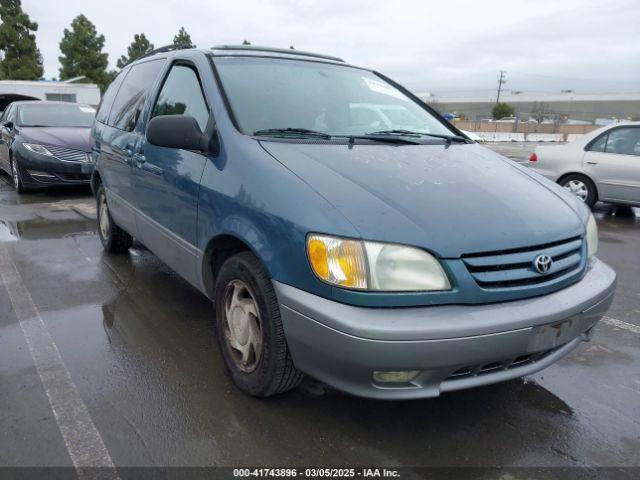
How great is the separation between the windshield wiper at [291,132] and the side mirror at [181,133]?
31 cm

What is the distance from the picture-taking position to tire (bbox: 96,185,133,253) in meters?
5.01

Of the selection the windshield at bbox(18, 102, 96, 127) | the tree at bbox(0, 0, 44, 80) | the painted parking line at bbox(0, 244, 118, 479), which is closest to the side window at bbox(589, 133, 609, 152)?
the painted parking line at bbox(0, 244, 118, 479)

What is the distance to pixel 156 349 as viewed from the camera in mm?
3242

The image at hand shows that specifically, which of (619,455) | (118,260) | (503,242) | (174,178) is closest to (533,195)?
(503,242)

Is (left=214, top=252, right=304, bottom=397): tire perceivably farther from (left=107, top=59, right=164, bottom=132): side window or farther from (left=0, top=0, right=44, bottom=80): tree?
(left=0, top=0, right=44, bottom=80): tree

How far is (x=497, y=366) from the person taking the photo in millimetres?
2264

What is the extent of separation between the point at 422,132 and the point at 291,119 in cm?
95

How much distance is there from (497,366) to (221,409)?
1.33 metres

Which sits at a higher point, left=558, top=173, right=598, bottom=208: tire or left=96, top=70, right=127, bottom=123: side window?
left=96, top=70, right=127, bottom=123: side window

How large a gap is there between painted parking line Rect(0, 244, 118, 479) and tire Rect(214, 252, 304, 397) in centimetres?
71

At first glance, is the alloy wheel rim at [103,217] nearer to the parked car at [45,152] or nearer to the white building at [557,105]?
the parked car at [45,152]

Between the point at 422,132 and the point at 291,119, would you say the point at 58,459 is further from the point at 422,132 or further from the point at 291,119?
the point at 422,132

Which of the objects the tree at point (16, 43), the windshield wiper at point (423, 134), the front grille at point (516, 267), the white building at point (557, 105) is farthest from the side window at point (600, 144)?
the white building at point (557, 105)

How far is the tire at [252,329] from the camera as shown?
2387mm
